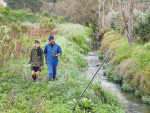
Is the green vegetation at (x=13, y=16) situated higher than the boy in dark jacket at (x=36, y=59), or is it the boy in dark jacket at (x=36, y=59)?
the green vegetation at (x=13, y=16)

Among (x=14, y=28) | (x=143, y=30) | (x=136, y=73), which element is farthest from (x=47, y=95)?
(x=14, y=28)

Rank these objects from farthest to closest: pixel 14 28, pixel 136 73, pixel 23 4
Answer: pixel 23 4 → pixel 14 28 → pixel 136 73

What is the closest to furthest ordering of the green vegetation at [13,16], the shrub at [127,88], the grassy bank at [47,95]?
1. the grassy bank at [47,95]
2. the shrub at [127,88]
3. the green vegetation at [13,16]

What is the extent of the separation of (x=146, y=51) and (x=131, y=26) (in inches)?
159

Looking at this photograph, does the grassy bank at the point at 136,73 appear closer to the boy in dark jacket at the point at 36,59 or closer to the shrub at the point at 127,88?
the shrub at the point at 127,88

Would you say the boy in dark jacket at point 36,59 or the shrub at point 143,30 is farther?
the shrub at point 143,30

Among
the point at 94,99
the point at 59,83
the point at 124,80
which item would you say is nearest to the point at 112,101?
the point at 94,99

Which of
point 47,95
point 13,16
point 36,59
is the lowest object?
point 47,95

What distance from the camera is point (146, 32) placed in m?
12.0

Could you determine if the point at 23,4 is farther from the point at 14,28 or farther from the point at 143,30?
the point at 143,30

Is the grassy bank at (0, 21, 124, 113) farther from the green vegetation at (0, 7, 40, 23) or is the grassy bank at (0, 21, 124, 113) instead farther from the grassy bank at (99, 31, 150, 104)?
the green vegetation at (0, 7, 40, 23)

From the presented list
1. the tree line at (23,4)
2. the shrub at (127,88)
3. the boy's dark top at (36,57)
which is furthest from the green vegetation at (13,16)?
the shrub at (127,88)

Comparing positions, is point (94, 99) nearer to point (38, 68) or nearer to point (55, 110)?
point (55, 110)

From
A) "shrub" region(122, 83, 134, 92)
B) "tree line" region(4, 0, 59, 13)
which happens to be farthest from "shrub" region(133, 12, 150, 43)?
"tree line" region(4, 0, 59, 13)
